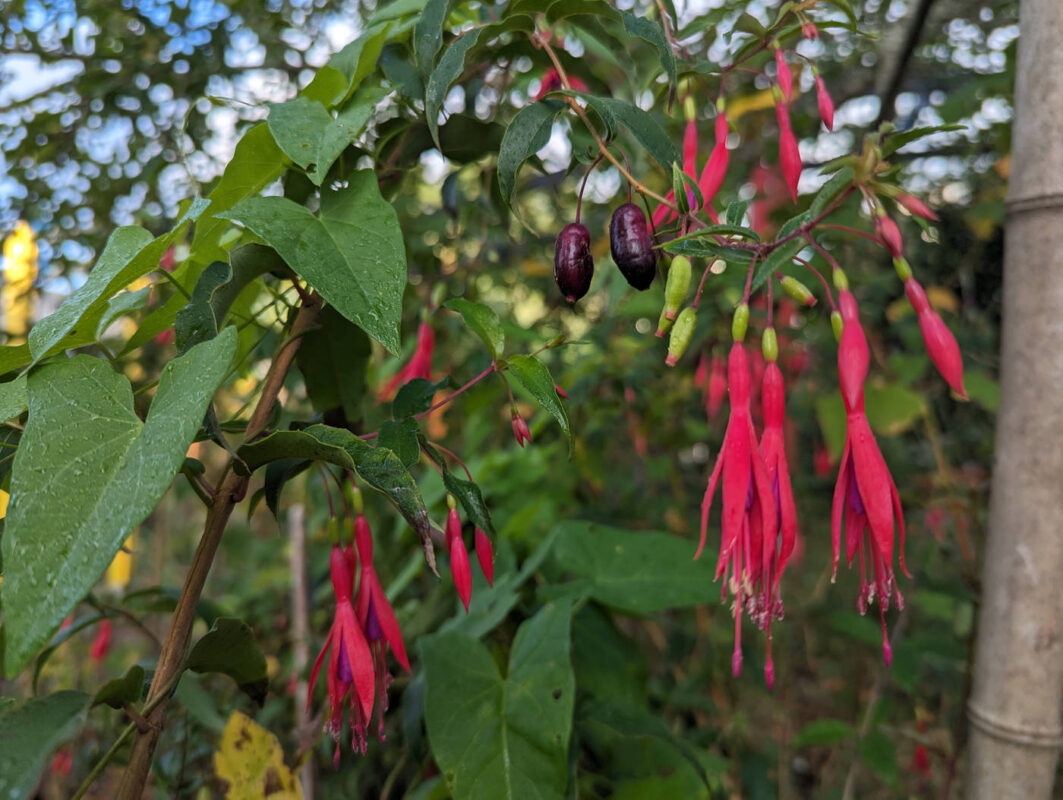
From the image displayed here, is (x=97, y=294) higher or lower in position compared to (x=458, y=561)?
higher

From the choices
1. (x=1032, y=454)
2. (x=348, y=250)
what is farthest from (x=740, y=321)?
(x=1032, y=454)

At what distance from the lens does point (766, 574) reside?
1.45 ft

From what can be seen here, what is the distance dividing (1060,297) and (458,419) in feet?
3.67

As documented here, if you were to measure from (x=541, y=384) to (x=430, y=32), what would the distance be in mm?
236

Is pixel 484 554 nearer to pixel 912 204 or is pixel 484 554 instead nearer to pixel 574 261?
pixel 574 261

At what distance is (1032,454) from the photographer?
611 millimetres

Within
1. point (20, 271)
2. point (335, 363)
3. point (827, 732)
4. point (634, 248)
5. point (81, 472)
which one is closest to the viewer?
point (81, 472)

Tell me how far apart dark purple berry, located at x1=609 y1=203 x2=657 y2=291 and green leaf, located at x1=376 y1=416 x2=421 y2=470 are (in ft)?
0.54

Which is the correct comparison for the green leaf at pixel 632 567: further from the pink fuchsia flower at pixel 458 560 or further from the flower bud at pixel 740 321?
the flower bud at pixel 740 321

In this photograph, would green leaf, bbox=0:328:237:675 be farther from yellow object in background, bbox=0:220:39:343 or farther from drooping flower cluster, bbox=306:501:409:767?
yellow object in background, bbox=0:220:39:343

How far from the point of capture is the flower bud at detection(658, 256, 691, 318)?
1.48 feet

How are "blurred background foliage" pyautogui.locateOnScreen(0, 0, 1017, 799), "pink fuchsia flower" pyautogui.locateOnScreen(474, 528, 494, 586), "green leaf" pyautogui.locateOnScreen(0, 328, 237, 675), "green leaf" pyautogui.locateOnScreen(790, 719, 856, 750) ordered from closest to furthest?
1. "green leaf" pyautogui.locateOnScreen(0, 328, 237, 675)
2. "pink fuchsia flower" pyautogui.locateOnScreen(474, 528, 494, 586)
3. "blurred background foliage" pyautogui.locateOnScreen(0, 0, 1017, 799)
4. "green leaf" pyautogui.locateOnScreen(790, 719, 856, 750)

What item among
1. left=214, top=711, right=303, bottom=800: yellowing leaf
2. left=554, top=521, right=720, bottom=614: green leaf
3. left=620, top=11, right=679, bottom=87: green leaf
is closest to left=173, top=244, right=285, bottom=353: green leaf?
left=620, top=11, right=679, bottom=87: green leaf

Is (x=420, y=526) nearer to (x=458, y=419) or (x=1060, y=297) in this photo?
(x=1060, y=297)
